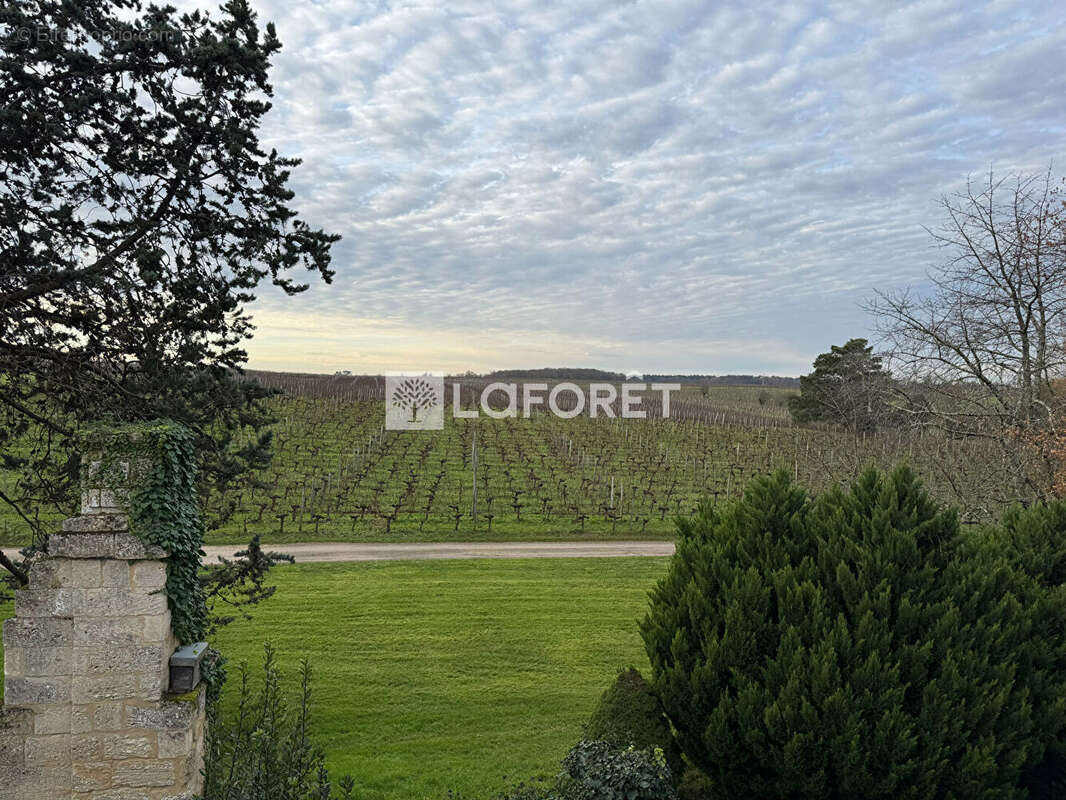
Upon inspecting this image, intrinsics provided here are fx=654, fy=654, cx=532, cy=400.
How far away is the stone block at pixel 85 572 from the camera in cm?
527

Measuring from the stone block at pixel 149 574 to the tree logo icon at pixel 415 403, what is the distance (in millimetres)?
37576

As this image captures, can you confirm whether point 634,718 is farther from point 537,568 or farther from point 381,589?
point 537,568

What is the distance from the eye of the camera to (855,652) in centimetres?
525

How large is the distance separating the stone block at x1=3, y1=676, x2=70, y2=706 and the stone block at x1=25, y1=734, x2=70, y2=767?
0.30 meters

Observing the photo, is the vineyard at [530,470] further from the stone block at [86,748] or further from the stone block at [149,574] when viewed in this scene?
the stone block at [86,748]

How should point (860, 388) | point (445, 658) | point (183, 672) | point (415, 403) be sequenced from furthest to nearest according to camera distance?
point (415, 403), point (860, 388), point (445, 658), point (183, 672)

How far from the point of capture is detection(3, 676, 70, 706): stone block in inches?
206

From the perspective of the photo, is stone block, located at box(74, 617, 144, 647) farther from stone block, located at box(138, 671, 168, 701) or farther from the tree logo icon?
the tree logo icon

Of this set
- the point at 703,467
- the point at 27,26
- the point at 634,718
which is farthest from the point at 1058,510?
the point at 703,467

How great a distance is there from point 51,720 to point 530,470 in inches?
1141

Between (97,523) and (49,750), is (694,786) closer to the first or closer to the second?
(49,750)

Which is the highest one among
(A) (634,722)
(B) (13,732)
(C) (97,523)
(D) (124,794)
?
(C) (97,523)

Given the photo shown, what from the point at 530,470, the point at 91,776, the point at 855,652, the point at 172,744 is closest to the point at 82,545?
the point at 172,744

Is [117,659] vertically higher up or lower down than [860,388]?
lower down
